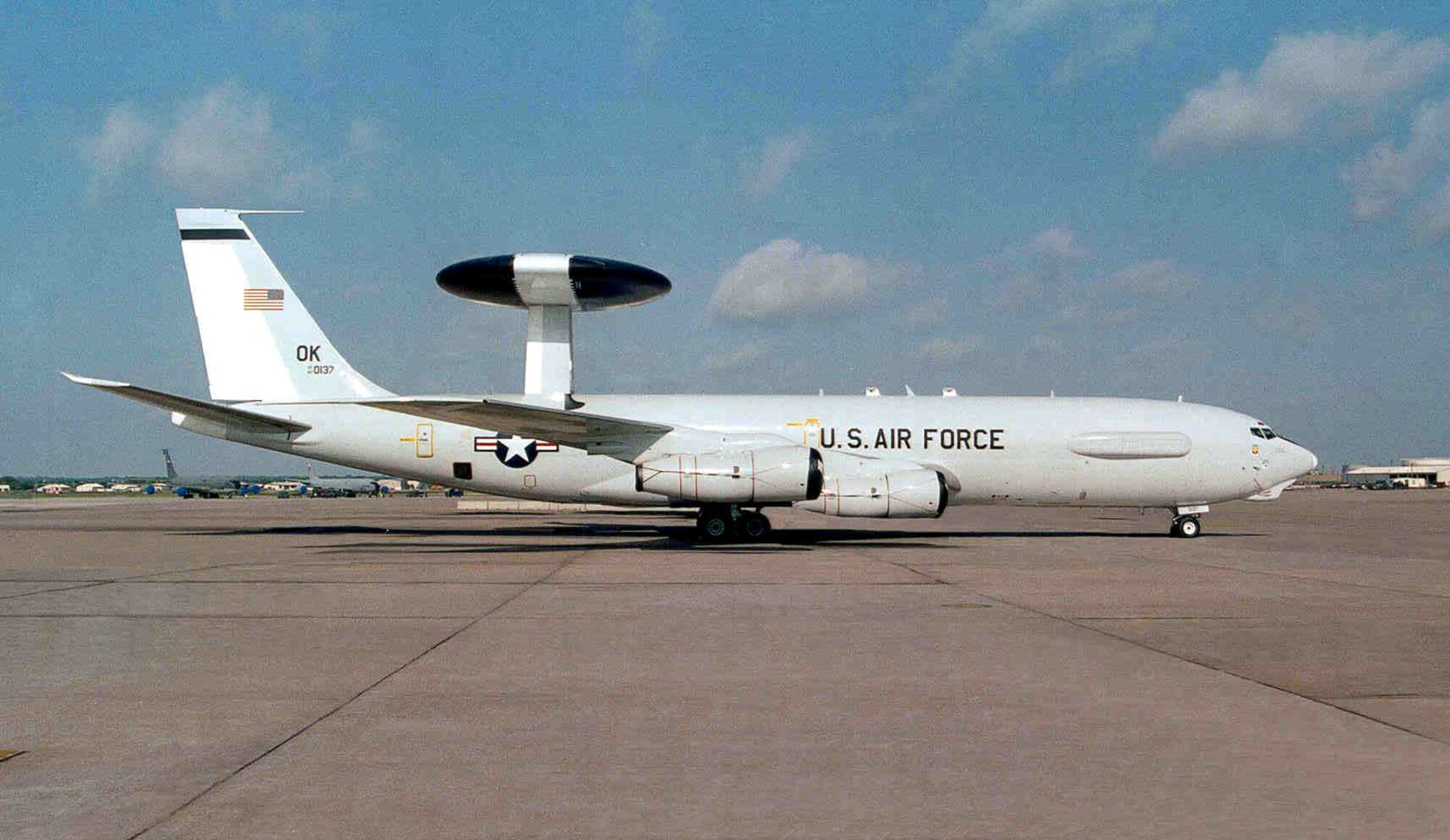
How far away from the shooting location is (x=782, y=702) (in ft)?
20.1

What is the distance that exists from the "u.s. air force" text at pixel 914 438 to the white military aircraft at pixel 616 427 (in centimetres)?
3

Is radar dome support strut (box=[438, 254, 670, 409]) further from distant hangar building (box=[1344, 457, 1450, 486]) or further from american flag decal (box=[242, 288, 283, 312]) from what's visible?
distant hangar building (box=[1344, 457, 1450, 486])

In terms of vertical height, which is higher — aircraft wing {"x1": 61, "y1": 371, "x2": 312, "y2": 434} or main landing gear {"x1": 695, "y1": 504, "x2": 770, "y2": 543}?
aircraft wing {"x1": 61, "y1": 371, "x2": 312, "y2": 434}

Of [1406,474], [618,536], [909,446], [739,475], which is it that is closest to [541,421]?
[739,475]

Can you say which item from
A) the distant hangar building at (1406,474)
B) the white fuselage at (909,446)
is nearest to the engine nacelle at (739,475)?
the white fuselage at (909,446)

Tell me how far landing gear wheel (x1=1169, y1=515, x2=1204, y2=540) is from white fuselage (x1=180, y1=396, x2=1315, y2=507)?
37.7 inches

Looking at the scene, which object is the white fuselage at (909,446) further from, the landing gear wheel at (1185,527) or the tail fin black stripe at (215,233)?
the tail fin black stripe at (215,233)

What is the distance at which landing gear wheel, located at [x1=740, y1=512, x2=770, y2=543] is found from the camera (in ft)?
70.2

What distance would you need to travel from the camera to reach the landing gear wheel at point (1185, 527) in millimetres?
23766

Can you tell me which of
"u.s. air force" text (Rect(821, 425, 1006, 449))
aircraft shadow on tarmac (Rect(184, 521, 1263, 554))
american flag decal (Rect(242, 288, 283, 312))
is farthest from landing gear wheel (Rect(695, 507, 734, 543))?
american flag decal (Rect(242, 288, 283, 312))

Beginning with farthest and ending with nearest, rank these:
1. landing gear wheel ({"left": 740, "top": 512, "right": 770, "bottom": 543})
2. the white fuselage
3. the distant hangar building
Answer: the distant hangar building, the white fuselage, landing gear wheel ({"left": 740, "top": 512, "right": 770, "bottom": 543})

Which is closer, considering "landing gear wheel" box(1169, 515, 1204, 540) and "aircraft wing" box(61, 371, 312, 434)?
"aircraft wing" box(61, 371, 312, 434)

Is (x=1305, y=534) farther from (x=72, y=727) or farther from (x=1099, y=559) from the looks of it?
(x=72, y=727)

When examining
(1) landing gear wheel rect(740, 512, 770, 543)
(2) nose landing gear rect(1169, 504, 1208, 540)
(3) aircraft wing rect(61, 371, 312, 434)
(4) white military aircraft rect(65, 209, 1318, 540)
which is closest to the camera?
(3) aircraft wing rect(61, 371, 312, 434)
